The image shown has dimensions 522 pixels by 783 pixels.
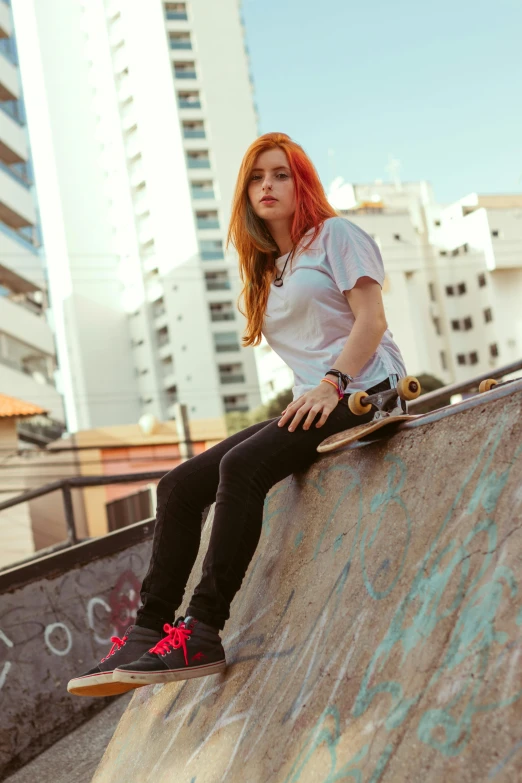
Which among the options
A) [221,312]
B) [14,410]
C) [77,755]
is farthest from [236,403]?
[77,755]

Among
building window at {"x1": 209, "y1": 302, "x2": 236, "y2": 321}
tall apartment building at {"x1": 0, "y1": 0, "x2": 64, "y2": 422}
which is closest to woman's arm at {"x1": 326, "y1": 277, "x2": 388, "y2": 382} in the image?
tall apartment building at {"x1": 0, "y1": 0, "x2": 64, "y2": 422}

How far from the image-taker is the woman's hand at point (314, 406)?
303cm

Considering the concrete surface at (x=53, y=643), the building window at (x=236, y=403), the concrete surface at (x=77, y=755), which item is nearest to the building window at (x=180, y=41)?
the building window at (x=236, y=403)

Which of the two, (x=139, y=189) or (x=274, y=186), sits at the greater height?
(x=139, y=189)

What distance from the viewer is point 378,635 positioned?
2.44 metres

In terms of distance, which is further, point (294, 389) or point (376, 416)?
point (294, 389)

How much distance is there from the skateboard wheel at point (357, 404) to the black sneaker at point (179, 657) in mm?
818

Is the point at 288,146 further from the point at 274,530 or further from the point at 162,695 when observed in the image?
the point at 162,695

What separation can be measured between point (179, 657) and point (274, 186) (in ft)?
5.49

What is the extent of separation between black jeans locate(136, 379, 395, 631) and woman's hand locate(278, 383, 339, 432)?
41 millimetres

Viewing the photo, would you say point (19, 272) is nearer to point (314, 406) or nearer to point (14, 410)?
point (14, 410)

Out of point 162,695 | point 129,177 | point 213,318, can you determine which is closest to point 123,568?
point 162,695

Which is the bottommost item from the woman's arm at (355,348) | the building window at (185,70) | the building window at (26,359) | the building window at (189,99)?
the woman's arm at (355,348)

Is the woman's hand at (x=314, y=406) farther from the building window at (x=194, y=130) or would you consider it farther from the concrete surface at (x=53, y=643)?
the building window at (x=194, y=130)
